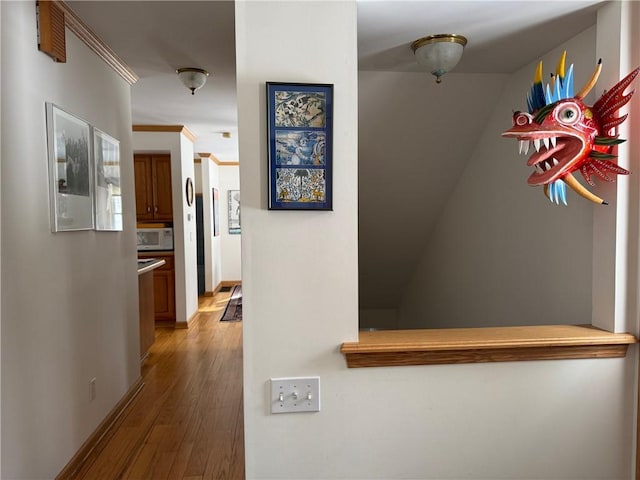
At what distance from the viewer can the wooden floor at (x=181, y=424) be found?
2.16 meters

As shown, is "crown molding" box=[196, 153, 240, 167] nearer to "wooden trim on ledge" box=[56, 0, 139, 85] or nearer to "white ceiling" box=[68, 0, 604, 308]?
"white ceiling" box=[68, 0, 604, 308]

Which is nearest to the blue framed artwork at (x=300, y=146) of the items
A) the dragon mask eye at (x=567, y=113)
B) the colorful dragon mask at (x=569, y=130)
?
the colorful dragon mask at (x=569, y=130)

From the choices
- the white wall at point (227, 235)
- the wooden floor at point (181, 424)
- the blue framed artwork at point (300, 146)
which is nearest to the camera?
the blue framed artwork at point (300, 146)

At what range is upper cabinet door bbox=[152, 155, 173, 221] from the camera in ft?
16.3

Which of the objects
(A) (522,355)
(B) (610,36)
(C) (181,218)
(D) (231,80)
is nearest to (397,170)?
(D) (231,80)

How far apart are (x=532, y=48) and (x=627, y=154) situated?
32.0 inches

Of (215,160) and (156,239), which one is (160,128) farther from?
(215,160)

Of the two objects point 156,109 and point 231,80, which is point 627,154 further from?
point 156,109

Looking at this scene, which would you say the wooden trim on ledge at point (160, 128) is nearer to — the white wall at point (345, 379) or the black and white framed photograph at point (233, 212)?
the black and white framed photograph at point (233, 212)

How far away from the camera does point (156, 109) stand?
3895 mm

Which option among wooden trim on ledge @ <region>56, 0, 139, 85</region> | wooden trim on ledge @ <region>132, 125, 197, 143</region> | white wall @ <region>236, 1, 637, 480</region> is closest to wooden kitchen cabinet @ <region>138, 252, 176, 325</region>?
wooden trim on ledge @ <region>132, 125, 197, 143</region>

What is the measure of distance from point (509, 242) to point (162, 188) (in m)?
Answer: 4.10

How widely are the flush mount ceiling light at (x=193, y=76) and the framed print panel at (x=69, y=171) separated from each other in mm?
745

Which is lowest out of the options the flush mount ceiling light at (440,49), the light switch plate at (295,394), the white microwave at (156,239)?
the light switch plate at (295,394)
